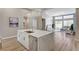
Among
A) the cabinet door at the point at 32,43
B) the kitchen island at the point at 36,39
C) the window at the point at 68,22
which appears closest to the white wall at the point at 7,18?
the kitchen island at the point at 36,39

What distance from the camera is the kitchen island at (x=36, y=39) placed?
1.56 m

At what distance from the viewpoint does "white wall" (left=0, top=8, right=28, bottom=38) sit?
152 centimetres

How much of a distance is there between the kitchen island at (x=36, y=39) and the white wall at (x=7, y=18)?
0.17m

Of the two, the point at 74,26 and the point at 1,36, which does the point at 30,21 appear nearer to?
the point at 1,36

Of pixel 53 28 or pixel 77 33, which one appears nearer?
pixel 77 33

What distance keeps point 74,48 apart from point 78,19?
0.52m

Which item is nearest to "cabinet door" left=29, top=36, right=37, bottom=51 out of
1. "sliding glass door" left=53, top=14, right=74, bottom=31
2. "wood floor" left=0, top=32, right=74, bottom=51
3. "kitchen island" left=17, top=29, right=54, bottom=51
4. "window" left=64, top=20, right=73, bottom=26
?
"kitchen island" left=17, top=29, right=54, bottom=51

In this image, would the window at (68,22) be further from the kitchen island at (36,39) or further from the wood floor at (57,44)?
the kitchen island at (36,39)

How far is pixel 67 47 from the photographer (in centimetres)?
154

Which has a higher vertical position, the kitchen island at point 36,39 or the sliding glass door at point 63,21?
the sliding glass door at point 63,21

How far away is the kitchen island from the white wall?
0.54 feet

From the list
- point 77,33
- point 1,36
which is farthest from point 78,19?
point 1,36
